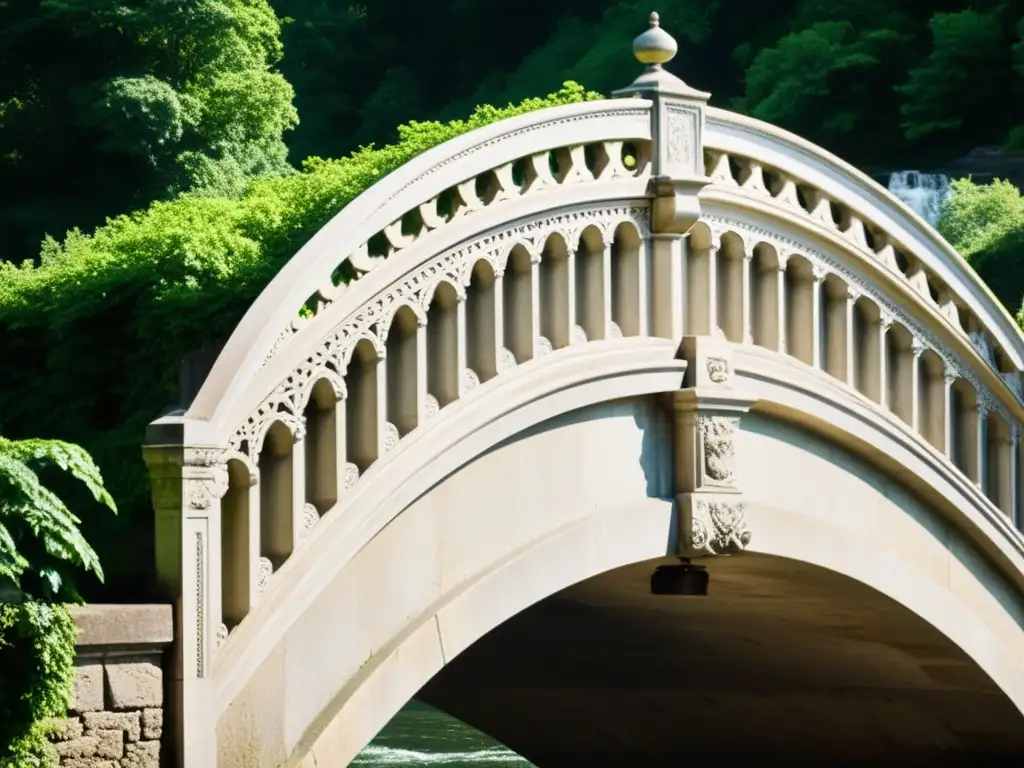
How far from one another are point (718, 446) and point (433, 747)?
1958 centimetres

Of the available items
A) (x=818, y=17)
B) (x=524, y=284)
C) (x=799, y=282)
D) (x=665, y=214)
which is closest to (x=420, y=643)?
(x=524, y=284)

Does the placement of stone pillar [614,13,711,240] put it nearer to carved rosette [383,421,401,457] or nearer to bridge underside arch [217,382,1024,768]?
bridge underside arch [217,382,1024,768]

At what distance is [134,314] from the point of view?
52.2ft

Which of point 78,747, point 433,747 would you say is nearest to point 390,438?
point 78,747

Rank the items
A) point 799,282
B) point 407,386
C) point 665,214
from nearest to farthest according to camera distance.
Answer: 1. point 407,386
2. point 665,214
3. point 799,282

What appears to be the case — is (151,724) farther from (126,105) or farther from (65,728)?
(126,105)

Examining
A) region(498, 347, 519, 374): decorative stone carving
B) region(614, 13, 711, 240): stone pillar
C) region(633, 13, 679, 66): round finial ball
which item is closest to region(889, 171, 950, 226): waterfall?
region(614, 13, 711, 240): stone pillar

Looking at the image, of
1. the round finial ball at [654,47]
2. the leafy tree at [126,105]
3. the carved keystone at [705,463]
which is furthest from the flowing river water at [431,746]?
the round finial ball at [654,47]

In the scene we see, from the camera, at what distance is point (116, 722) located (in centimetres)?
961

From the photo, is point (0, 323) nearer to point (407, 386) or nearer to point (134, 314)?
point (134, 314)

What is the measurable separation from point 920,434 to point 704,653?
3.72 m

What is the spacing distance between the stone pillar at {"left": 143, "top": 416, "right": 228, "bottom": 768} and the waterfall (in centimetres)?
3275

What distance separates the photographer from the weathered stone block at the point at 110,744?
9.52m

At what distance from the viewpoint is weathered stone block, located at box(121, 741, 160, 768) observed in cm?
963
